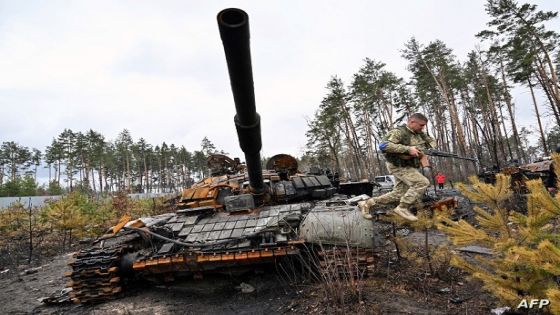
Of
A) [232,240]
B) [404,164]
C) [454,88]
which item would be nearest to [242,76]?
[232,240]

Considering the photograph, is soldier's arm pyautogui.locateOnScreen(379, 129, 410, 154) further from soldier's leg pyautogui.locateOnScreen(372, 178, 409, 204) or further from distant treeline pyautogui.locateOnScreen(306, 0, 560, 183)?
distant treeline pyautogui.locateOnScreen(306, 0, 560, 183)

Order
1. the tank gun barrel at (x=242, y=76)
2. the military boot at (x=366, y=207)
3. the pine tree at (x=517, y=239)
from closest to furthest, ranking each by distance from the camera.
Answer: the pine tree at (x=517, y=239) < the tank gun barrel at (x=242, y=76) < the military boot at (x=366, y=207)

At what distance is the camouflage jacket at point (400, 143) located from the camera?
500cm

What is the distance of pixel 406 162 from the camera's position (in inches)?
203

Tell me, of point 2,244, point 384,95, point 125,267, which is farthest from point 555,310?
point 384,95

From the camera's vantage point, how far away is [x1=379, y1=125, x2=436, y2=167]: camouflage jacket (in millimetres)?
5000

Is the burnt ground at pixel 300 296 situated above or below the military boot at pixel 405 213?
below

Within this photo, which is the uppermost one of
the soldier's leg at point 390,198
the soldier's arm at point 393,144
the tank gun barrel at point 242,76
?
the tank gun barrel at point 242,76

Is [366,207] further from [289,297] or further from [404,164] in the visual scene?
[289,297]

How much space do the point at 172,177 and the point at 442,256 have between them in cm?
6271

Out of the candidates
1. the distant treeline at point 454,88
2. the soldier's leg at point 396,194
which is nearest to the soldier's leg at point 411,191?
the soldier's leg at point 396,194

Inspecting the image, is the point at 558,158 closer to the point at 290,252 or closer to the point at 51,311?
the point at 290,252

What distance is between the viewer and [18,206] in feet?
51.3

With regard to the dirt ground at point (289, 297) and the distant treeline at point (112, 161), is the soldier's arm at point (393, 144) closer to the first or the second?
the dirt ground at point (289, 297)
